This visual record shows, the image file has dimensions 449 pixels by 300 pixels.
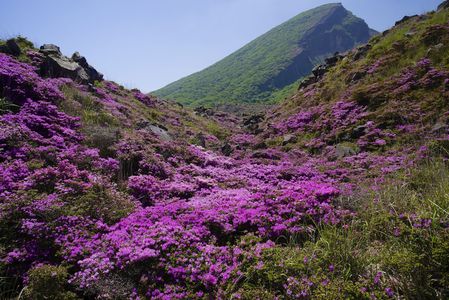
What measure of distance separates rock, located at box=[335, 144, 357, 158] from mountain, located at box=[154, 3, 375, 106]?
5721cm

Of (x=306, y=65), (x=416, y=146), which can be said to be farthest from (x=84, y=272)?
(x=306, y=65)

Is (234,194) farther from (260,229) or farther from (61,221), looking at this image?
(61,221)

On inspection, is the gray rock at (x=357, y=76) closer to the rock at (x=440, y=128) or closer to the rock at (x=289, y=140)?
the rock at (x=289, y=140)

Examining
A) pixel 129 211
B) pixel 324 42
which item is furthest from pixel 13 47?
pixel 324 42

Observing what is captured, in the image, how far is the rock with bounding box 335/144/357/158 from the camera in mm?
12703

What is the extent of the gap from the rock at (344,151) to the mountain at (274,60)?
57205 mm

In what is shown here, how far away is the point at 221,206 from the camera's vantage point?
7.77 meters

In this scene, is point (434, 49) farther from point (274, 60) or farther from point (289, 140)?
point (274, 60)

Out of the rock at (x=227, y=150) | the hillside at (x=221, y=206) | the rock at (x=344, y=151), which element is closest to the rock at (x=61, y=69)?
the hillside at (x=221, y=206)

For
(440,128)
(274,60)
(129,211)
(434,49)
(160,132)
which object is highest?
(160,132)

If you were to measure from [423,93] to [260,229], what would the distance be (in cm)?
1218

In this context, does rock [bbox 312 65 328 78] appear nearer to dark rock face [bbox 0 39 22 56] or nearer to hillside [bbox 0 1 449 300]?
hillside [bbox 0 1 449 300]

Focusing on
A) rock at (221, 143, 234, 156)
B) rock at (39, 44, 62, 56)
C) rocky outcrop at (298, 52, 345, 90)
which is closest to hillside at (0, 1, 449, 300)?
rock at (221, 143, 234, 156)

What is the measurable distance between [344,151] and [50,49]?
19259 millimetres
